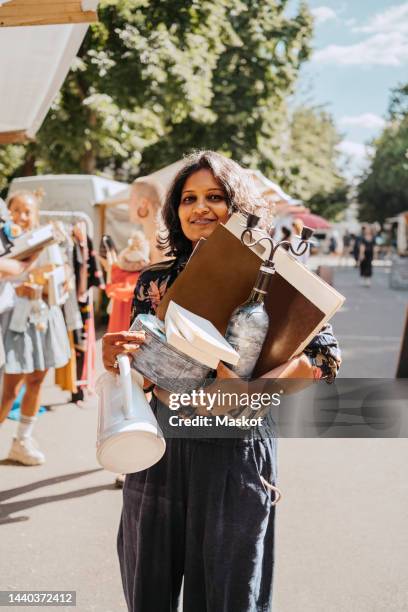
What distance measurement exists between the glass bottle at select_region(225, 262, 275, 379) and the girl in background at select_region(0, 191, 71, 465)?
3357 millimetres

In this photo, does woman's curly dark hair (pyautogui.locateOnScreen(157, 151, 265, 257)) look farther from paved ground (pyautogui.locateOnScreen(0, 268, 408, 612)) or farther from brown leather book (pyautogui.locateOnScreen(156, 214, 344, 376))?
paved ground (pyautogui.locateOnScreen(0, 268, 408, 612))

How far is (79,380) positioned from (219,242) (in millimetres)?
5043

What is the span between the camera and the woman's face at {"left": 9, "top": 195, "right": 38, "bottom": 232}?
4789 millimetres

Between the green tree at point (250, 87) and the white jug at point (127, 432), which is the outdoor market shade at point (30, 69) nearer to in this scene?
the white jug at point (127, 432)

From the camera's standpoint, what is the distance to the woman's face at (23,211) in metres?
4.79

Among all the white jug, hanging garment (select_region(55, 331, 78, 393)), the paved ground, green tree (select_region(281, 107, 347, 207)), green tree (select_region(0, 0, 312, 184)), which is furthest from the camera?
green tree (select_region(281, 107, 347, 207))

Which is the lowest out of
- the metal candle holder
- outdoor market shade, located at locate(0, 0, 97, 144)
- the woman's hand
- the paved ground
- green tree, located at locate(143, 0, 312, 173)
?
the paved ground

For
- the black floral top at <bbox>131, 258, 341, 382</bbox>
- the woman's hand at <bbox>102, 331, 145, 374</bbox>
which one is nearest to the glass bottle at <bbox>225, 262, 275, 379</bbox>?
the woman's hand at <bbox>102, 331, 145, 374</bbox>

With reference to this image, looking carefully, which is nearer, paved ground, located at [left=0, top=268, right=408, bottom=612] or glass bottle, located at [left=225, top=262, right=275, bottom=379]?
glass bottle, located at [left=225, top=262, right=275, bottom=379]

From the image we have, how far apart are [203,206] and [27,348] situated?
123 inches

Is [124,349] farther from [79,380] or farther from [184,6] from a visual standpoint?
[184,6]

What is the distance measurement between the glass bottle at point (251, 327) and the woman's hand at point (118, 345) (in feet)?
0.69

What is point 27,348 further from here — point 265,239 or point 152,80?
point 152,80

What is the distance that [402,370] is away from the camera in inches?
244
